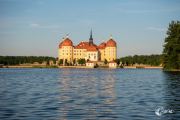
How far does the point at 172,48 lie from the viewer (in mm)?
85500

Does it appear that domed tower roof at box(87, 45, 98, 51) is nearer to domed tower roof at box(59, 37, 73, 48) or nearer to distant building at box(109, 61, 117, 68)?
domed tower roof at box(59, 37, 73, 48)

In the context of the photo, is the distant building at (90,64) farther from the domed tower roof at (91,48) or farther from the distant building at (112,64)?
the domed tower roof at (91,48)

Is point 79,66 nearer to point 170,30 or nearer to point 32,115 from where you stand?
point 170,30

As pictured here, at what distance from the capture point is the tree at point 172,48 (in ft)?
277

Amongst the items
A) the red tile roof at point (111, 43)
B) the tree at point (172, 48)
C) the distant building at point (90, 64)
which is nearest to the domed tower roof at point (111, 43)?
the red tile roof at point (111, 43)

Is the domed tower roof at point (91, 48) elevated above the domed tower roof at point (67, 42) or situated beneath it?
situated beneath

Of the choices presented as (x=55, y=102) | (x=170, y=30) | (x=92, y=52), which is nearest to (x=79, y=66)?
(x=92, y=52)

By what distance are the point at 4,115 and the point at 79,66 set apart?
171m

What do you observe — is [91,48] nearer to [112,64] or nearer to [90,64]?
[90,64]

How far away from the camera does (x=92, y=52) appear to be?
19412cm

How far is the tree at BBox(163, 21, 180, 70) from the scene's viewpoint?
84312mm

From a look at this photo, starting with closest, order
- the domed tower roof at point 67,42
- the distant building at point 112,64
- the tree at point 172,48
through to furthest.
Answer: the tree at point 172,48
the distant building at point 112,64
the domed tower roof at point 67,42

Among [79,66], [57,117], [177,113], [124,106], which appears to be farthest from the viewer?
[79,66]

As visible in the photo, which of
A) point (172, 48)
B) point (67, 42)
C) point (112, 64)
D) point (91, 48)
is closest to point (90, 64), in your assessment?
point (112, 64)
